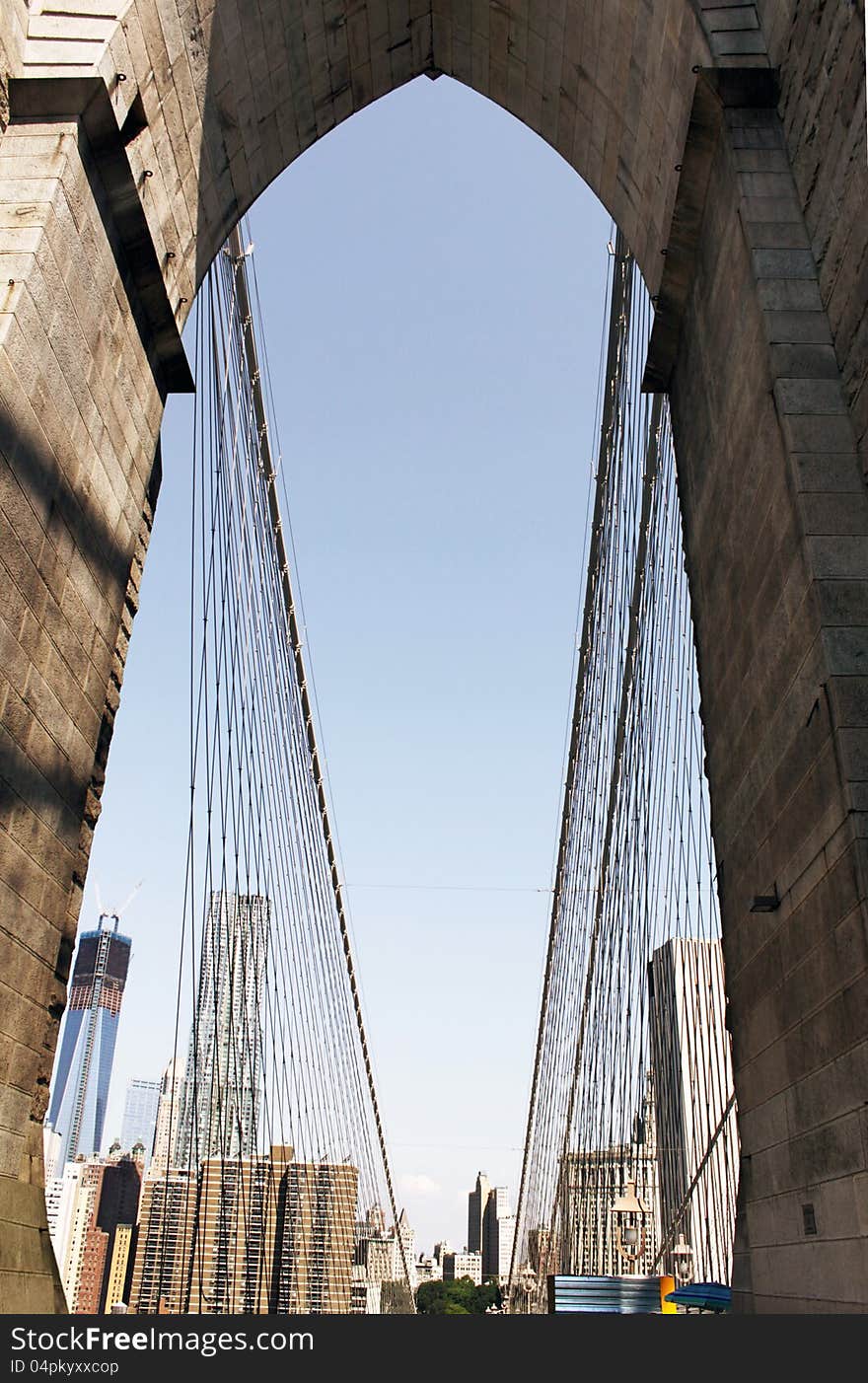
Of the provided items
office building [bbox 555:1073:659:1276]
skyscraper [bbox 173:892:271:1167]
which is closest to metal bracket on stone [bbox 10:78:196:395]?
skyscraper [bbox 173:892:271:1167]

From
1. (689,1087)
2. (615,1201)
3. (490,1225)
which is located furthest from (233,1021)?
(490,1225)

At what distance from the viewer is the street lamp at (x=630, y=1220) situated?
66.2ft

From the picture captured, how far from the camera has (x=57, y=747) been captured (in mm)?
6461

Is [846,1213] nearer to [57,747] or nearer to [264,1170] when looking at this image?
[57,747]

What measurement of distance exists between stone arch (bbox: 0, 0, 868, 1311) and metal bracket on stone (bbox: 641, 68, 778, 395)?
21 millimetres

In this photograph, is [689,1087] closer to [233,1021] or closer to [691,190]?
[233,1021]

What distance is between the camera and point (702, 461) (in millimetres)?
8070

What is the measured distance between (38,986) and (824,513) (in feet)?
16.3

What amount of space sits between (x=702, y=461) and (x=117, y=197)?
4.34m

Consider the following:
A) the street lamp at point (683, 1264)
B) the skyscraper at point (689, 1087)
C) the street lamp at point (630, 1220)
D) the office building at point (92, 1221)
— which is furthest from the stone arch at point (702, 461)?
the office building at point (92, 1221)

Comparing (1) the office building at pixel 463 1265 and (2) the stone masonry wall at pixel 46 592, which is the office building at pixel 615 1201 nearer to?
(2) the stone masonry wall at pixel 46 592

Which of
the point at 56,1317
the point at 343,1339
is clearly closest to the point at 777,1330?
the point at 343,1339

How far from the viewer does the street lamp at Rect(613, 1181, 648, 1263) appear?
2019cm

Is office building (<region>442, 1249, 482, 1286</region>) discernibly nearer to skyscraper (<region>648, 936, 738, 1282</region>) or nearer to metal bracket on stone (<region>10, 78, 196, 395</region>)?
skyscraper (<region>648, 936, 738, 1282</region>)
